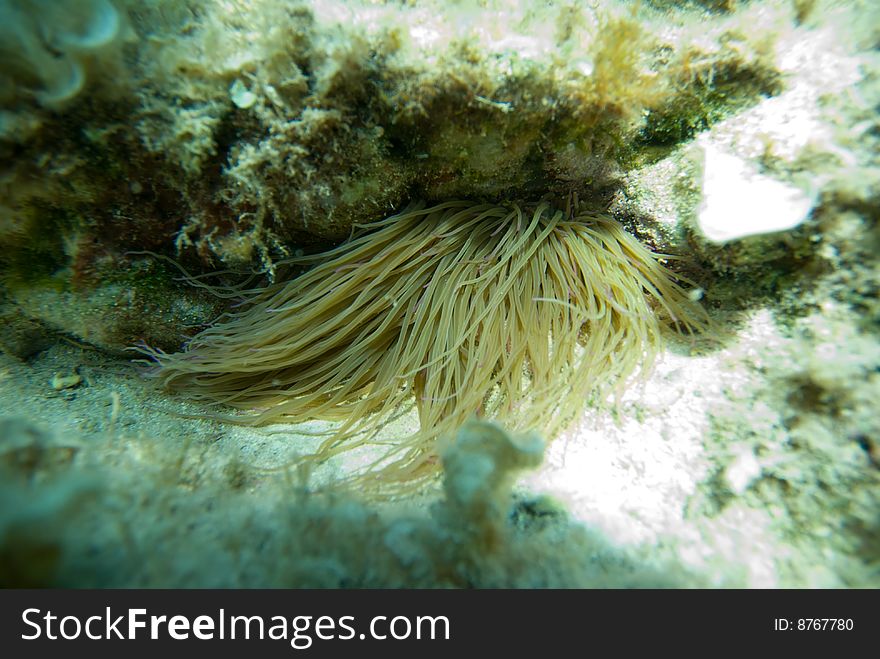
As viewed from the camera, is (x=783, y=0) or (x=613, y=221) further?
(x=613, y=221)

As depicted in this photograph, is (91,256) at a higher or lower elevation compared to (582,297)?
higher

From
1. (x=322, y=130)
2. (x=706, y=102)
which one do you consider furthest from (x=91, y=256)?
(x=706, y=102)

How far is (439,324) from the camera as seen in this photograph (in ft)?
8.52

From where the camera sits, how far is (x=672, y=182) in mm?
2578

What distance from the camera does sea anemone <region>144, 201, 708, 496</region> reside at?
97.2 inches

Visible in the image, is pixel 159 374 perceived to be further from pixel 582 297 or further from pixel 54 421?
pixel 582 297

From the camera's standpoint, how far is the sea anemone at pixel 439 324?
247 cm

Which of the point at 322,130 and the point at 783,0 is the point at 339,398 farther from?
the point at 783,0

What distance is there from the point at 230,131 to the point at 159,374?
1534 millimetres

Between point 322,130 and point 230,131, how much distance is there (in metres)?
0.48
